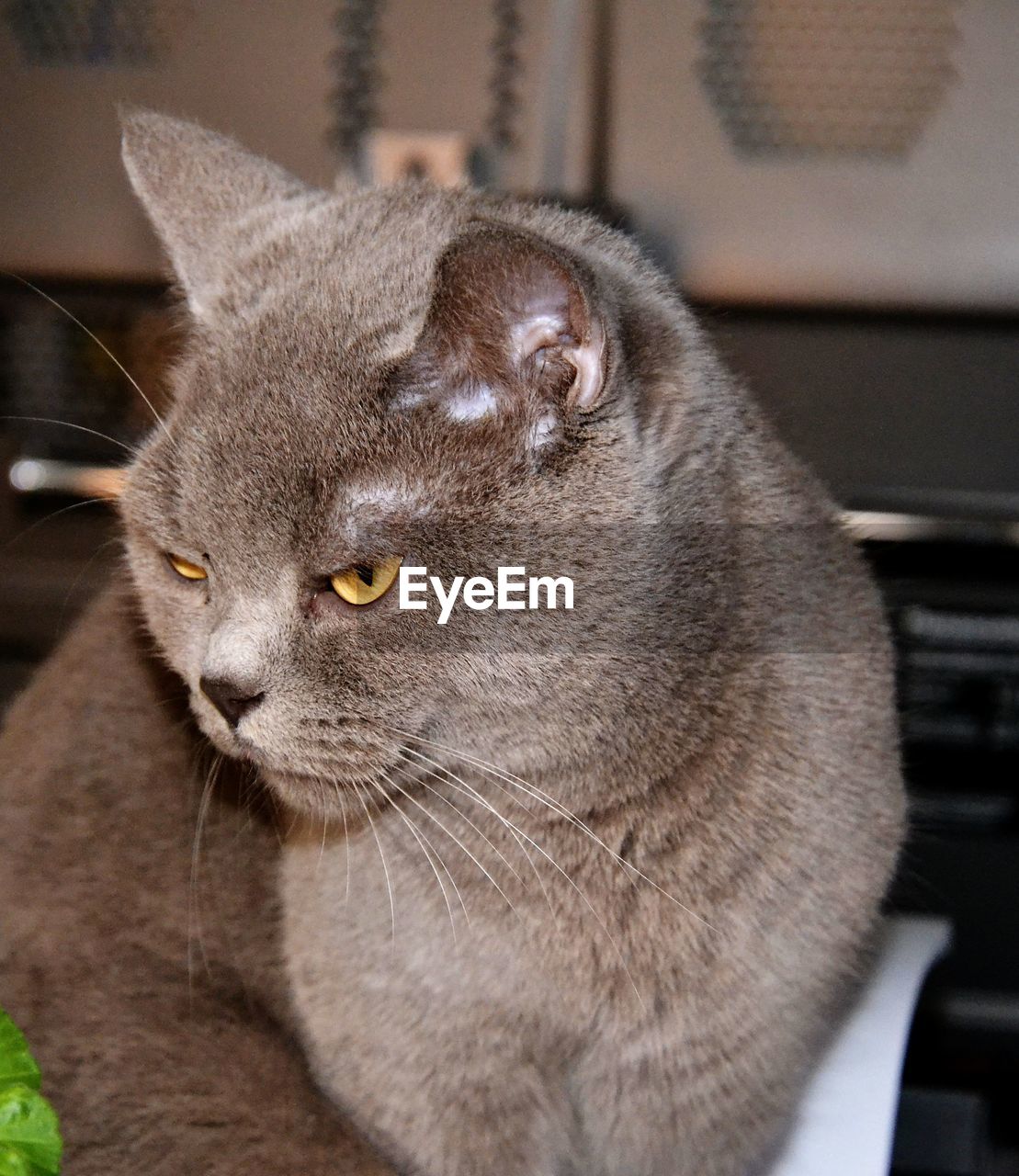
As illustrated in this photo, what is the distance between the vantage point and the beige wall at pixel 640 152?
48.9 inches

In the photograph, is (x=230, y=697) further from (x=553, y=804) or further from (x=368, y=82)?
(x=368, y=82)

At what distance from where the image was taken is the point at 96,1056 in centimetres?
93

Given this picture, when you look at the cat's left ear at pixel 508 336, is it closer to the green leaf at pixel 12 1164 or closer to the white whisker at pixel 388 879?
the white whisker at pixel 388 879

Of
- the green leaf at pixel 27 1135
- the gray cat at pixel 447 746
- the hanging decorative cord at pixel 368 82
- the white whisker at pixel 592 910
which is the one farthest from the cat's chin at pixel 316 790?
the hanging decorative cord at pixel 368 82

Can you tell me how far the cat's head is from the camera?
714 mm

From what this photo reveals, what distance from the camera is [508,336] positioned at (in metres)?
0.67

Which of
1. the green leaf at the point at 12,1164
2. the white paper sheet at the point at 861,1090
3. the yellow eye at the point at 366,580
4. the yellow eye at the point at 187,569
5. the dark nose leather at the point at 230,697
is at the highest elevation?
the yellow eye at the point at 187,569

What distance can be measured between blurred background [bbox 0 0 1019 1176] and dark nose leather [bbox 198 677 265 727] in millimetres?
580

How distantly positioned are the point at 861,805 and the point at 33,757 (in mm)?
636

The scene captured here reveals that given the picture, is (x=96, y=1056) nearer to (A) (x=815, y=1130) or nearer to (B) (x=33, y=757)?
(B) (x=33, y=757)

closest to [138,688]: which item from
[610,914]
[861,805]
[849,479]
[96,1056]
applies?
[96,1056]

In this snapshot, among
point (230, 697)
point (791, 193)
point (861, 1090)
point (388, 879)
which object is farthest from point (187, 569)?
point (791, 193)

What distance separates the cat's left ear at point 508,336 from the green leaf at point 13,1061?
37 centimetres

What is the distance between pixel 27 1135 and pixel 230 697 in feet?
0.78
